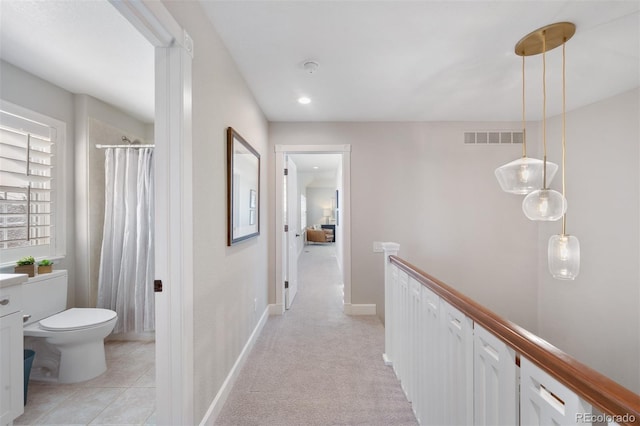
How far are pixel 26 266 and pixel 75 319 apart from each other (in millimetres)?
506

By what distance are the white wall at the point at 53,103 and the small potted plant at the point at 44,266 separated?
0.73 ft

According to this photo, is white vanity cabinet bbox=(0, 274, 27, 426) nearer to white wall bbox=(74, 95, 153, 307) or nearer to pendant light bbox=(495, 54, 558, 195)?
white wall bbox=(74, 95, 153, 307)

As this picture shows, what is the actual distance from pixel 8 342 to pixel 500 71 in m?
3.67

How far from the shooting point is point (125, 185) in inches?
102

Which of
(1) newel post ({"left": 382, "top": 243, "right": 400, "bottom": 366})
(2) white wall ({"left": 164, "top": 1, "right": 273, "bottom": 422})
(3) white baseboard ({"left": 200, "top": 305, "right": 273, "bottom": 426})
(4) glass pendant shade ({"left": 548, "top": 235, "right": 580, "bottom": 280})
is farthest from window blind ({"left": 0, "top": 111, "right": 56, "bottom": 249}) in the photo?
(4) glass pendant shade ({"left": 548, "top": 235, "right": 580, "bottom": 280})

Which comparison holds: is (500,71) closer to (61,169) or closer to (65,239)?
(61,169)

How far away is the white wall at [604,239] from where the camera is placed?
2.58 m

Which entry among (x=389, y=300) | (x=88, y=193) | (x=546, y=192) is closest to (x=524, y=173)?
(x=546, y=192)

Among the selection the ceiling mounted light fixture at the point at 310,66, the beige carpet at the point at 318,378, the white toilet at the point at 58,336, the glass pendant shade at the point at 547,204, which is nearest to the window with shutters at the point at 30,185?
the white toilet at the point at 58,336

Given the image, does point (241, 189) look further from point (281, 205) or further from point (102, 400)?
point (102, 400)

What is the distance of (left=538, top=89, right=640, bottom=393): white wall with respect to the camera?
2582 millimetres

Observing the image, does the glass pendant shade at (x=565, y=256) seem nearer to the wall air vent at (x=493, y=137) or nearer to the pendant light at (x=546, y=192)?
the pendant light at (x=546, y=192)

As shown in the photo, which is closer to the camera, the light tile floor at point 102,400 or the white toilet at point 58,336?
the light tile floor at point 102,400

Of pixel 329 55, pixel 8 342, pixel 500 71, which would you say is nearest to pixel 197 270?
pixel 8 342
